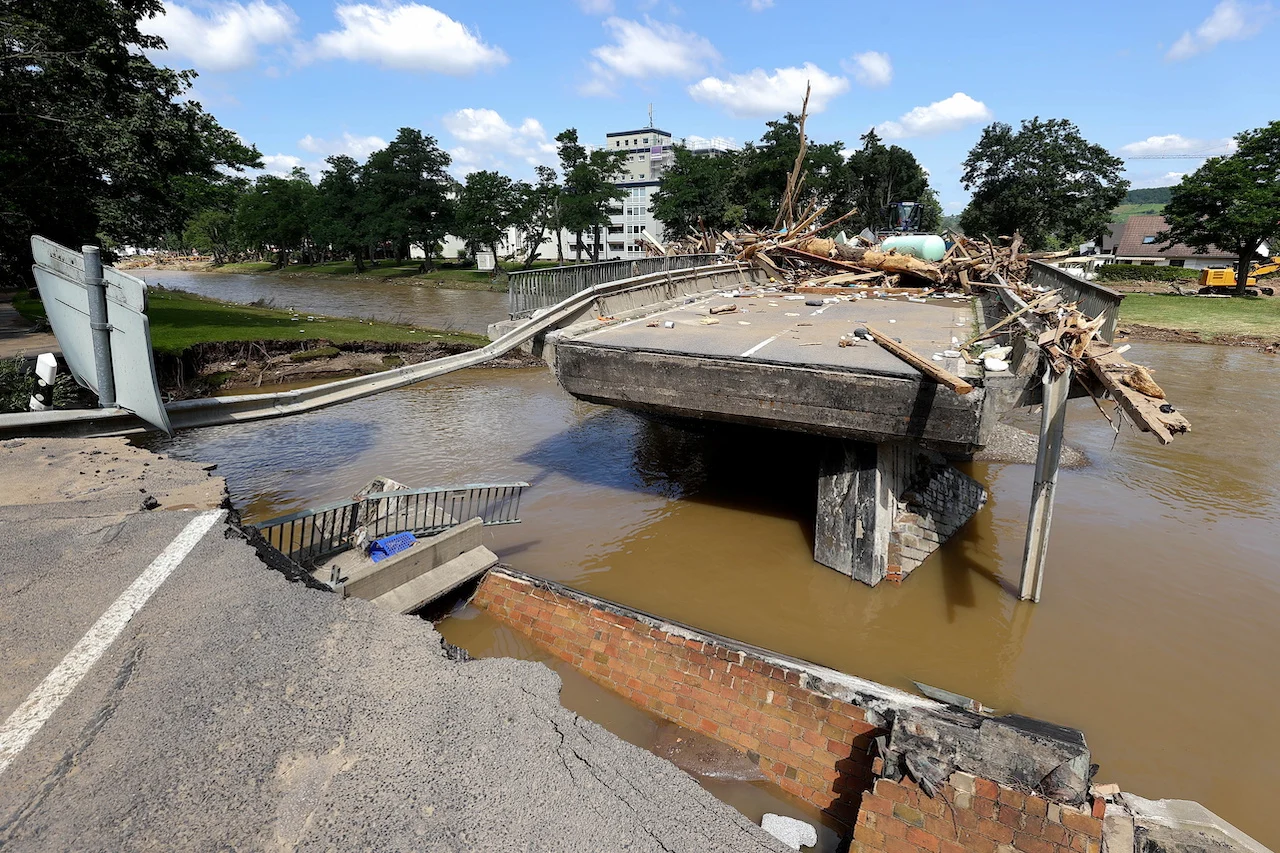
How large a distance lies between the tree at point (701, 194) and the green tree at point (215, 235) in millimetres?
65900

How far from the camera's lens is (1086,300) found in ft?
25.8

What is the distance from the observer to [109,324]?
479cm

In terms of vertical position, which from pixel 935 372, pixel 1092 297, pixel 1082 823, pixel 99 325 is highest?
pixel 1092 297

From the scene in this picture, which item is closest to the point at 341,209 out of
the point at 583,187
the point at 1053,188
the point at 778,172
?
the point at 583,187

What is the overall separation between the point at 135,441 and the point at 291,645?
458 inches

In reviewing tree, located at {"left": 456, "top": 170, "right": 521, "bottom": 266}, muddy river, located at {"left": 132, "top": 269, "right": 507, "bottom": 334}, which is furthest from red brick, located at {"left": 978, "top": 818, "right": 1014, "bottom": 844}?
tree, located at {"left": 456, "top": 170, "right": 521, "bottom": 266}

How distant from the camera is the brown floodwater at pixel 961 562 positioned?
18.4 ft

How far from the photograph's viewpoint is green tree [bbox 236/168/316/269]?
252 feet

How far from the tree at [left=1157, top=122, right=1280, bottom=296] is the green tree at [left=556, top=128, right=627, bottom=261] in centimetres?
3927

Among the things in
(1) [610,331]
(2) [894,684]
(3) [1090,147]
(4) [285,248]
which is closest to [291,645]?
(2) [894,684]

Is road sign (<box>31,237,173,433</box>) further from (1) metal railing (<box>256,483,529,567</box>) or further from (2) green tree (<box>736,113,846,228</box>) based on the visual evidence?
(2) green tree (<box>736,113,846,228</box>)

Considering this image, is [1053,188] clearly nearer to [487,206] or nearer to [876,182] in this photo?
[876,182]

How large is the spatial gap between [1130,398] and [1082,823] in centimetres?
352

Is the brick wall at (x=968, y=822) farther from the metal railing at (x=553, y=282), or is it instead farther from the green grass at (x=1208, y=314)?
the green grass at (x=1208, y=314)
